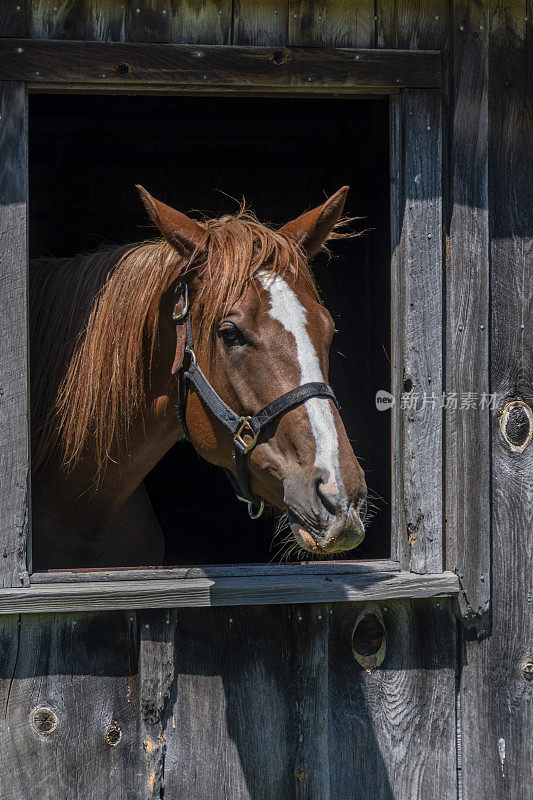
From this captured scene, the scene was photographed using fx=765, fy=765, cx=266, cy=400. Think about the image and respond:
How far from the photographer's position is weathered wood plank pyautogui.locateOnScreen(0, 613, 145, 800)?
77.4 inches

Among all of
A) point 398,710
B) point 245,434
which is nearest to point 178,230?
point 245,434

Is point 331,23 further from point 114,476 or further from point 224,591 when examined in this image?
point 224,591

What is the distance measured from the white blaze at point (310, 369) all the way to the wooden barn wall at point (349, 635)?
1.88 ft

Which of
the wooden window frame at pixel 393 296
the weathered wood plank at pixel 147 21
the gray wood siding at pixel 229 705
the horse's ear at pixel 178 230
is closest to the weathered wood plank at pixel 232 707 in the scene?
the gray wood siding at pixel 229 705

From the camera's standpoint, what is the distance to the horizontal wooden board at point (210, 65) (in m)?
1.98

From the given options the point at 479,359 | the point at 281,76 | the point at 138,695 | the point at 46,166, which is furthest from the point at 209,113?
the point at 138,695

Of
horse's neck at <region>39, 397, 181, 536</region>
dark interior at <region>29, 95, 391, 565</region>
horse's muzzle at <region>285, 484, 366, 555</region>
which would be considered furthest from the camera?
dark interior at <region>29, 95, 391, 565</region>

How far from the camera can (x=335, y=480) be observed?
1.59m

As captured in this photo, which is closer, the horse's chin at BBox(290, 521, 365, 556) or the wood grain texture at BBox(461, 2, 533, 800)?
the horse's chin at BBox(290, 521, 365, 556)

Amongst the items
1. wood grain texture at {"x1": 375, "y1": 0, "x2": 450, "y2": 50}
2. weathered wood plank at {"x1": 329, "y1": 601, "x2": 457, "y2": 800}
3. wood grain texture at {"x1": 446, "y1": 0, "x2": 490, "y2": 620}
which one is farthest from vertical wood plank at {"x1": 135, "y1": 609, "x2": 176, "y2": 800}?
wood grain texture at {"x1": 375, "y1": 0, "x2": 450, "y2": 50}

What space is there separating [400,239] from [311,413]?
744 millimetres

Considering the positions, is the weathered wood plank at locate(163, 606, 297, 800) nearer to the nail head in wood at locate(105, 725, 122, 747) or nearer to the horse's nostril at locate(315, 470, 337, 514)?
the nail head in wood at locate(105, 725, 122, 747)

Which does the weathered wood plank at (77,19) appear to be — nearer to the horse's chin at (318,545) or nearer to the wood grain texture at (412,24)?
the wood grain texture at (412,24)

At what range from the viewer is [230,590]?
78.3 inches
